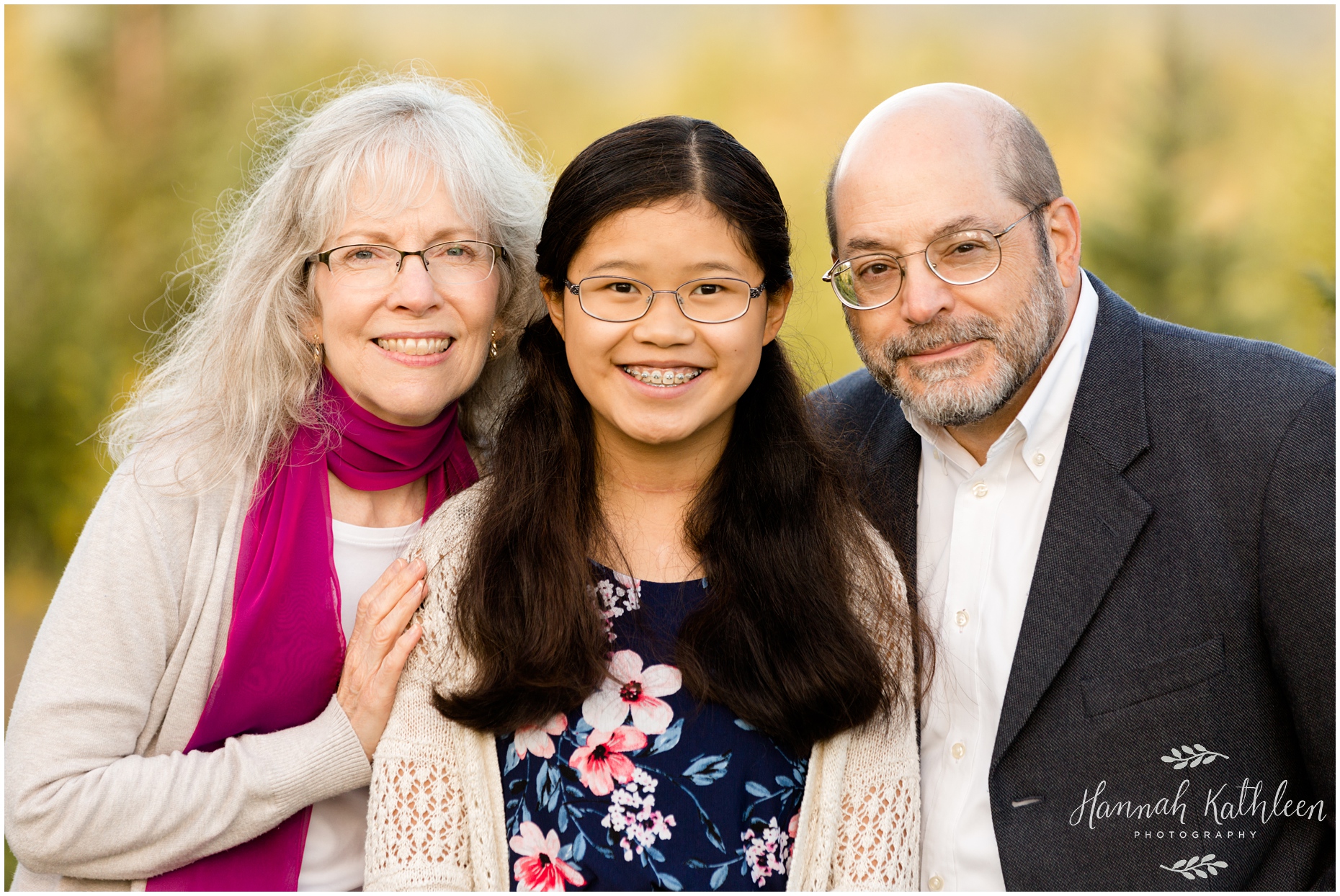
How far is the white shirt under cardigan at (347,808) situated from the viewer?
229cm

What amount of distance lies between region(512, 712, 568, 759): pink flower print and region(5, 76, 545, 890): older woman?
0.95ft

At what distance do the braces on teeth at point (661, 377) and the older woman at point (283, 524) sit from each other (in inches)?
20.5

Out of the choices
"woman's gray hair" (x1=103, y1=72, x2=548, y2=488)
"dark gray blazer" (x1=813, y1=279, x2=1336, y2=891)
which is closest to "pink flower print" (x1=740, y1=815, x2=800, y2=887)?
"dark gray blazer" (x1=813, y1=279, x2=1336, y2=891)

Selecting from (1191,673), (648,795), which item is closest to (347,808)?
(648,795)

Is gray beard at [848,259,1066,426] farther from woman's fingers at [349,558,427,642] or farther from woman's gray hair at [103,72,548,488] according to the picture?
woman's fingers at [349,558,427,642]

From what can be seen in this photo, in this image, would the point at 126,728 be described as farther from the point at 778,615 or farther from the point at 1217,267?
the point at 1217,267

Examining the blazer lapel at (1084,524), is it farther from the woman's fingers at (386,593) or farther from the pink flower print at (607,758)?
the woman's fingers at (386,593)

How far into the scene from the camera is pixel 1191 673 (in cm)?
208

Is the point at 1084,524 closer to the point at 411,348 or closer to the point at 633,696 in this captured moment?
the point at 633,696

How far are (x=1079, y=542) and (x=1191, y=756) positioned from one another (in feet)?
1.48

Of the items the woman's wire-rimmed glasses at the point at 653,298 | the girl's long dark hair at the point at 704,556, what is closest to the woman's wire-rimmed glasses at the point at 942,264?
the girl's long dark hair at the point at 704,556

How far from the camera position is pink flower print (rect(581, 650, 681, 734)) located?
2078mm

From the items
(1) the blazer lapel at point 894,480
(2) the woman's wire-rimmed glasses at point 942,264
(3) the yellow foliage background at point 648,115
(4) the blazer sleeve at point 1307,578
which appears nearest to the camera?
(4) the blazer sleeve at point 1307,578

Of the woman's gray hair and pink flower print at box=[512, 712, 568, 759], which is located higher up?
the woman's gray hair
